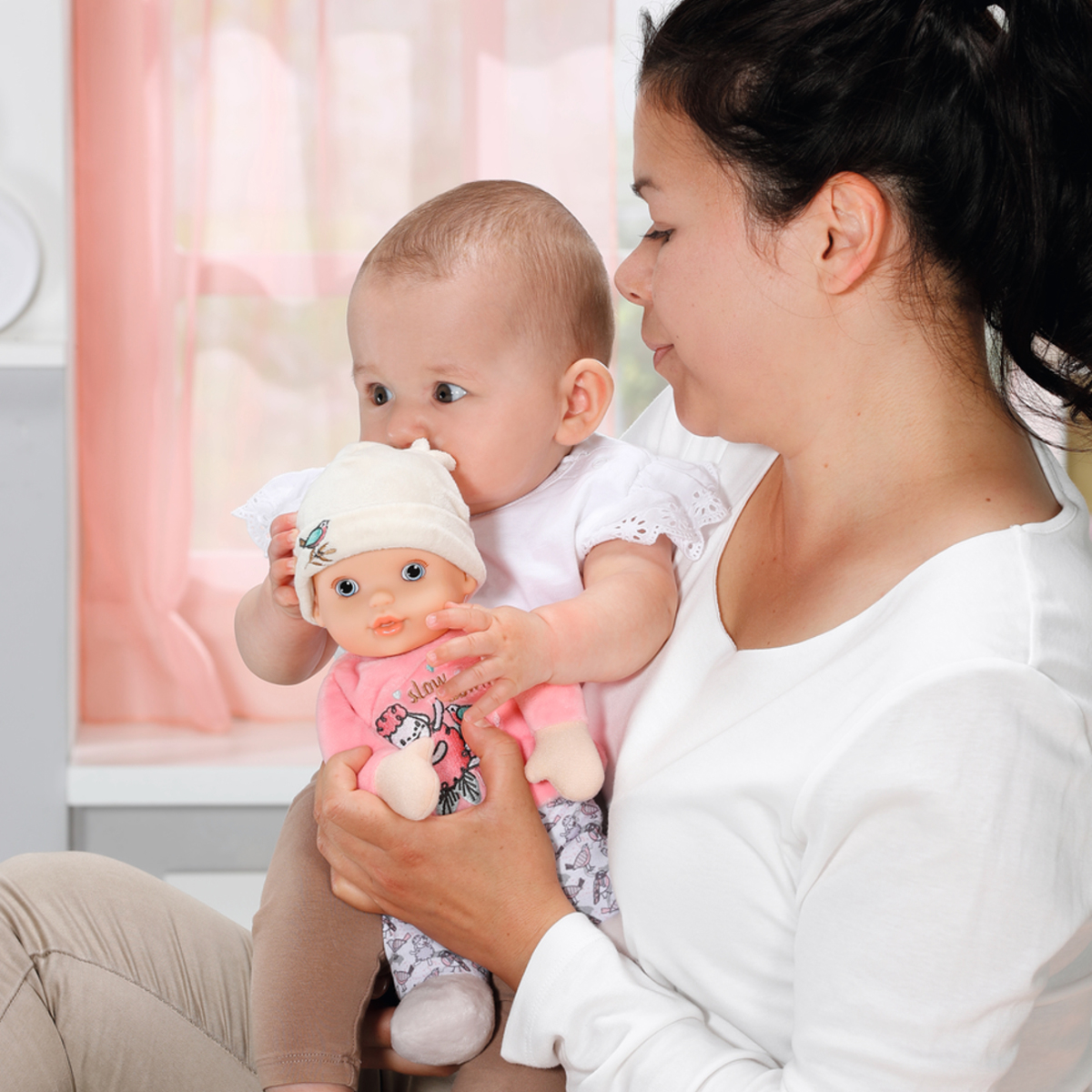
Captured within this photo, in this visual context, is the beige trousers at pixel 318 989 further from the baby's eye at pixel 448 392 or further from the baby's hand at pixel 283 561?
the baby's eye at pixel 448 392

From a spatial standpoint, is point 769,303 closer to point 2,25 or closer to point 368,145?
point 368,145

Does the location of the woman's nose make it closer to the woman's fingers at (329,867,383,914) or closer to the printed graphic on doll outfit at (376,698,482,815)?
the printed graphic on doll outfit at (376,698,482,815)

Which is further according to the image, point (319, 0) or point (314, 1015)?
point (319, 0)

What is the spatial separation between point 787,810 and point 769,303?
0.41 m

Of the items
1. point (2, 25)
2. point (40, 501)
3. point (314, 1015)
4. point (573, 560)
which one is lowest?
point (40, 501)

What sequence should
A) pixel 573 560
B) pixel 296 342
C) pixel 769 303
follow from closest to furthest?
pixel 769 303
pixel 573 560
pixel 296 342

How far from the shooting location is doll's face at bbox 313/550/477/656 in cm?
99

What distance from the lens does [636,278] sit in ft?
3.36

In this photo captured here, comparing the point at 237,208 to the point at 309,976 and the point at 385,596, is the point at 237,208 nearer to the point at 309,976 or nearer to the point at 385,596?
the point at 385,596

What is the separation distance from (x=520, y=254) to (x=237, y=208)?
5.18 feet

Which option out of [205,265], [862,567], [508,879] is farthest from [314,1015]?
[205,265]

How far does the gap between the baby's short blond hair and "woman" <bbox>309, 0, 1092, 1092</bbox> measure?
4.2 inches

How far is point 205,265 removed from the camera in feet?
8.08

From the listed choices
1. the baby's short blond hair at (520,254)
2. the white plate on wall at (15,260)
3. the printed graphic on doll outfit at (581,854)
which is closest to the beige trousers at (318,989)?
the printed graphic on doll outfit at (581,854)
